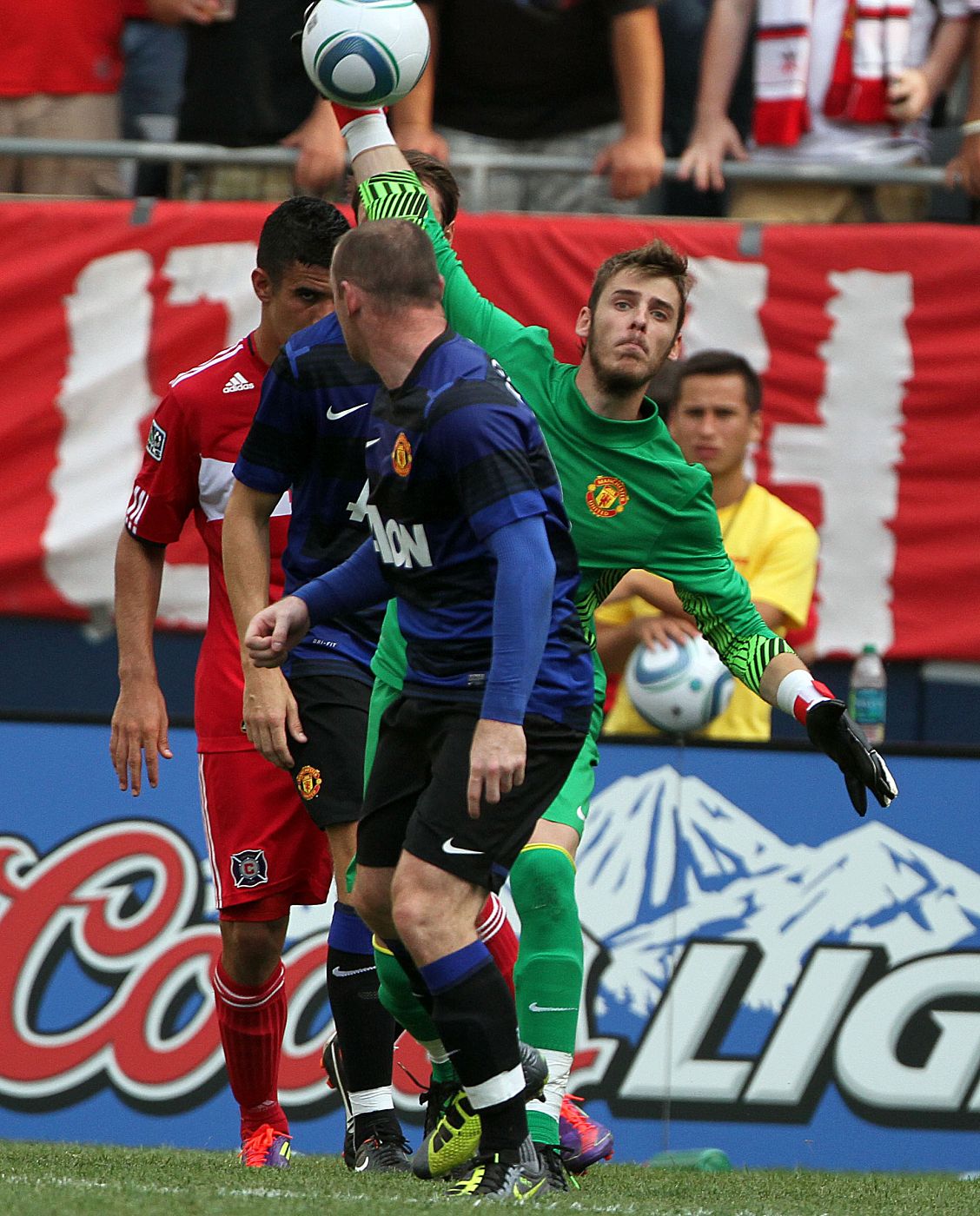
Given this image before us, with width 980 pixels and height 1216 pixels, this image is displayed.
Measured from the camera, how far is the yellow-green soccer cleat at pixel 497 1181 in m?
3.94

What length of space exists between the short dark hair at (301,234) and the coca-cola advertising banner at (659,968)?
7.15ft

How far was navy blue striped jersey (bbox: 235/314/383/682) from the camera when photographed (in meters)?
4.82

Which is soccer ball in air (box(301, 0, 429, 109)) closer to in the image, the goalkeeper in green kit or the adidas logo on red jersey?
the goalkeeper in green kit

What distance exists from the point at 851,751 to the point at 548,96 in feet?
13.5

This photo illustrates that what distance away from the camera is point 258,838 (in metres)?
5.25

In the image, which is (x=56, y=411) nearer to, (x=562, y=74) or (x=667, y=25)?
(x=562, y=74)

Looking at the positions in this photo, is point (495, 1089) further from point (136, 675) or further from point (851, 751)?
point (136, 675)

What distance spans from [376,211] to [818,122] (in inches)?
135

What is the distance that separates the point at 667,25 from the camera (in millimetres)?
7957

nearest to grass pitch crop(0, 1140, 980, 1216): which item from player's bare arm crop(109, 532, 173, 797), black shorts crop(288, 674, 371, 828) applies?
black shorts crop(288, 674, 371, 828)

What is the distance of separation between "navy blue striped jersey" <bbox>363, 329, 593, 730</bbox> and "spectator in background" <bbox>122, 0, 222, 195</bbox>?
422 cm

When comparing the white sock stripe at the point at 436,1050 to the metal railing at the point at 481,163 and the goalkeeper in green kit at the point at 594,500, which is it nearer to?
the goalkeeper in green kit at the point at 594,500

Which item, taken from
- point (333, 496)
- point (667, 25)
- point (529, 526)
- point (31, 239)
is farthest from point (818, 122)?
point (529, 526)

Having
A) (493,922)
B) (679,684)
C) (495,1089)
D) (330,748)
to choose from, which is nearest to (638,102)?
(679,684)
